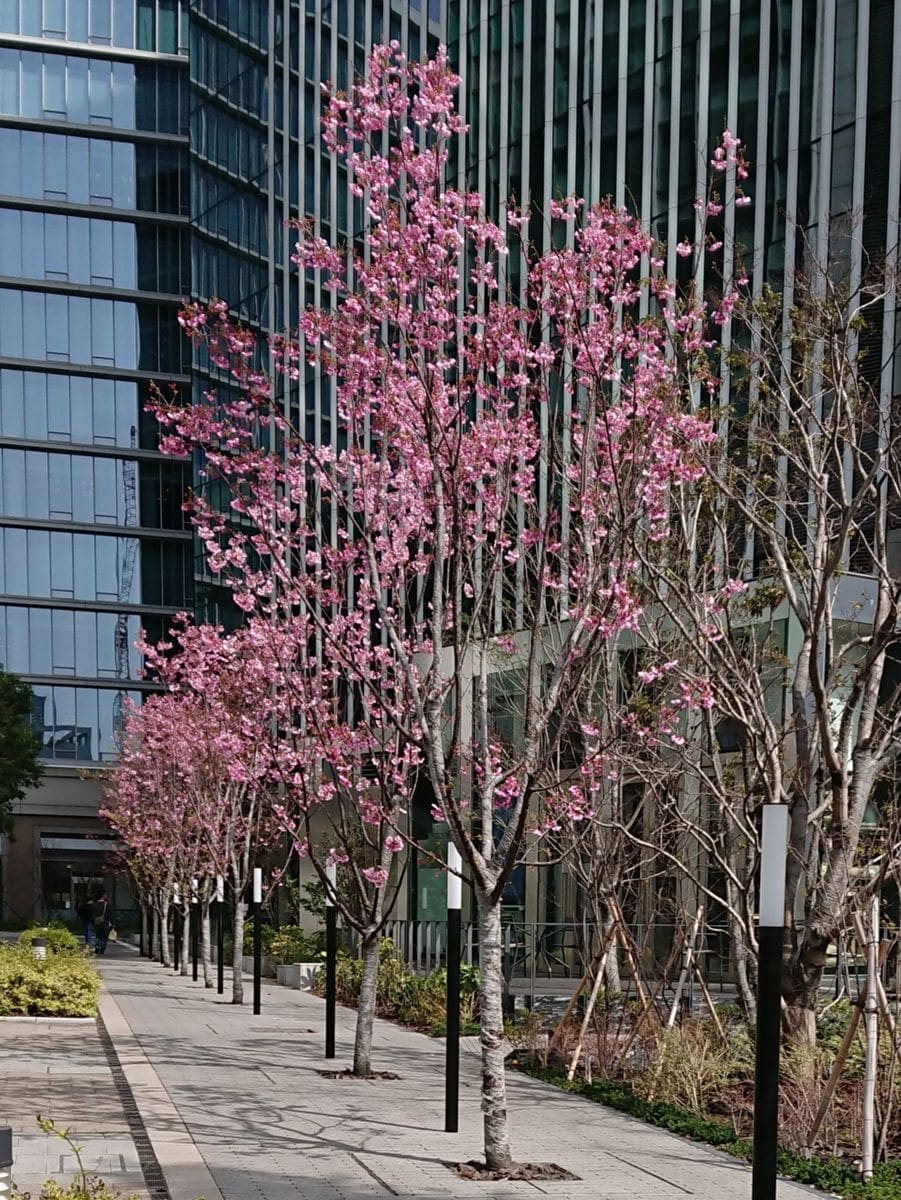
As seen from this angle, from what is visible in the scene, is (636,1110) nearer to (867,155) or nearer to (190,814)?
(867,155)

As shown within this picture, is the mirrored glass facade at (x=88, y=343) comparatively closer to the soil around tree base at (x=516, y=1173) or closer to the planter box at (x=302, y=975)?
the planter box at (x=302, y=975)

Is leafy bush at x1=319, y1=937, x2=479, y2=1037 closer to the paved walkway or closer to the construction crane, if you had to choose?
the paved walkway

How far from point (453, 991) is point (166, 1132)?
2.30 m

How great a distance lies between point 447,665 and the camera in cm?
2977

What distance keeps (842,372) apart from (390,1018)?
13246mm

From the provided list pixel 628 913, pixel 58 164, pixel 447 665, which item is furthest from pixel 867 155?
pixel 58 164

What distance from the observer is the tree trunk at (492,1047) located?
1043cm

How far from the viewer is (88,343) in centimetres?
7744

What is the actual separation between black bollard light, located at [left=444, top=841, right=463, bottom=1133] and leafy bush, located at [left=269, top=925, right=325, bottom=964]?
66.0 feet

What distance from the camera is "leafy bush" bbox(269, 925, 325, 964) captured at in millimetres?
33500

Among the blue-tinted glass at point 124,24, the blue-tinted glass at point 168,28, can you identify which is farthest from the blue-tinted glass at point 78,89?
the blue-tinted glass at point 168,28

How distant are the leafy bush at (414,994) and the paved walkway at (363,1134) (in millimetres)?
1613

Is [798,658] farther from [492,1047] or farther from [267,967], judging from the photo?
[267,967]

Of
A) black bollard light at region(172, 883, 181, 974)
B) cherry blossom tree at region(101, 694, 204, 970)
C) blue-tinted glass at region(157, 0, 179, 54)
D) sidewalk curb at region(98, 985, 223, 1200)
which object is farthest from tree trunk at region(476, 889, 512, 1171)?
blue-tinted glass at region(157, 0, 179, 54)
